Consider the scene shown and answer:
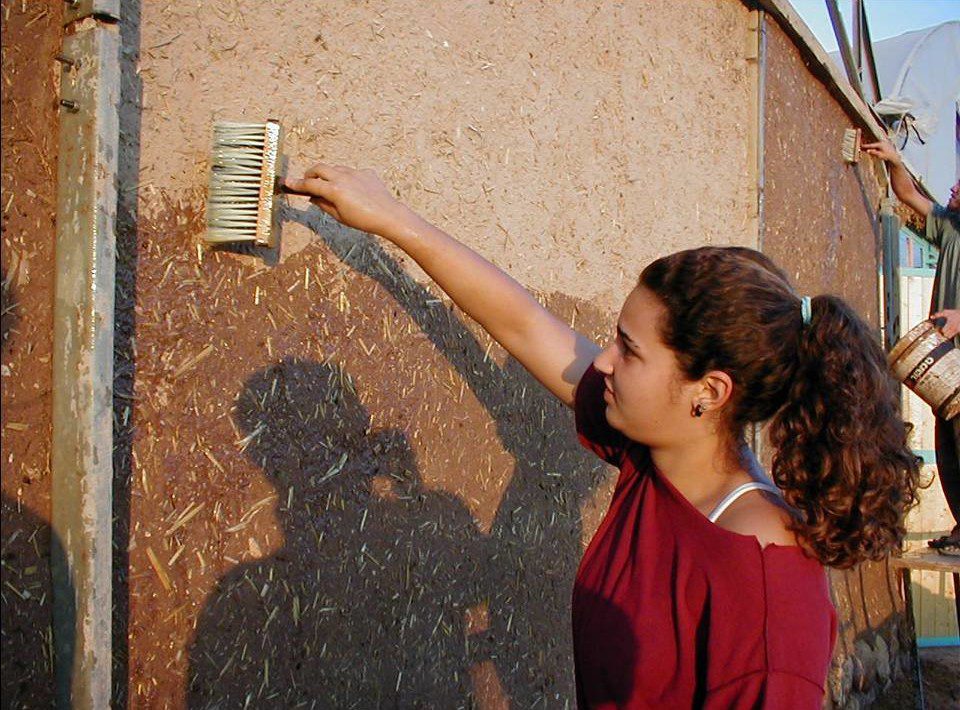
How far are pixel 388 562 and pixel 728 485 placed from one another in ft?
3.44

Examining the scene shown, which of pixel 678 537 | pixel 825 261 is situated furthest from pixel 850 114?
pixel 678 537

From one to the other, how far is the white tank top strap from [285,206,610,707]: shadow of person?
1149mm

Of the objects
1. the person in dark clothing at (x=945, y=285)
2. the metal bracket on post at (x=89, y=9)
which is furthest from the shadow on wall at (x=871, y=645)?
the metal bracket on post at (x=89, y=9)

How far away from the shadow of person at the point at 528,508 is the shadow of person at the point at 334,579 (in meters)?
0.25

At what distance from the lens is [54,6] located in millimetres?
1915

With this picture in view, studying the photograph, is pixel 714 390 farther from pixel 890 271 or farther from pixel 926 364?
pixel 890 271

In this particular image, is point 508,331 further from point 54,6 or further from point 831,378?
point 54,6

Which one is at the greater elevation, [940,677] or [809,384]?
[809,384]

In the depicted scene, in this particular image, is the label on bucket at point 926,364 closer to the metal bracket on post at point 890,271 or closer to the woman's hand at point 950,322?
the woman's hand at point 950,322

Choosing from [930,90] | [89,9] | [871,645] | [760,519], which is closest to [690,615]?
[760,519]

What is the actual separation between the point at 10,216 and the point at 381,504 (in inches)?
48.0

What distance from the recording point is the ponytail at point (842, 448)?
5.99 feet

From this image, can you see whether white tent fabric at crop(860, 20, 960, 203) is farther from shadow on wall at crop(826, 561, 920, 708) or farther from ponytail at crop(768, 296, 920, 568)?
ponytail at crop(768, 296, 920, 568)

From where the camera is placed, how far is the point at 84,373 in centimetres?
186
